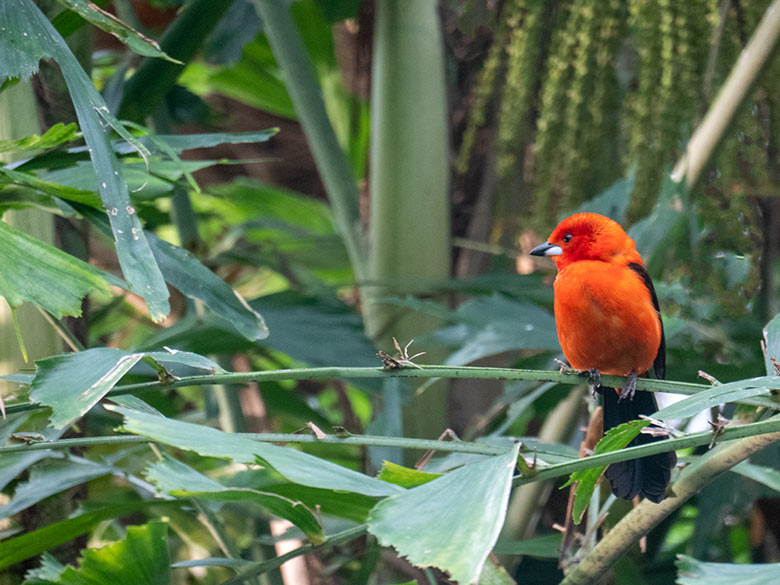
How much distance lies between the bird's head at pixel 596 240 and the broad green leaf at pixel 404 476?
49 centimetres

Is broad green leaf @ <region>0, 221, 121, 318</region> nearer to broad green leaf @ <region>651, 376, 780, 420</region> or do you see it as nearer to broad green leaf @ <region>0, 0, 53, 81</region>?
broad green leaf @ <region>0, 0, 53, 81</region>

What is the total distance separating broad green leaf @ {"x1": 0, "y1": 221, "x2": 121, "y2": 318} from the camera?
551 millimetres

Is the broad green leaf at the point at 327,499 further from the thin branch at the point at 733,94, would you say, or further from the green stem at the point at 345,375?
the thin branch at the point at 733,94

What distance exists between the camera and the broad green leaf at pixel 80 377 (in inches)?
18.6

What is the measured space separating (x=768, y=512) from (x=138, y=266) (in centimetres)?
135

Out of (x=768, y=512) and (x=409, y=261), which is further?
(x=768, y=512)

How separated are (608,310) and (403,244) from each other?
48cm

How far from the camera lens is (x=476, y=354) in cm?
109

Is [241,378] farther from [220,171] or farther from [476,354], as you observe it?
[220,171]

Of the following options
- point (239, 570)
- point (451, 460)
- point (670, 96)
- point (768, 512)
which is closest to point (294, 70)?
point (670, 96)

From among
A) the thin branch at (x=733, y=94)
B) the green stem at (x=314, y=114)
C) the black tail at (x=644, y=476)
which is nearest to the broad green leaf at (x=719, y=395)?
the black tail at (x=644, y=476)

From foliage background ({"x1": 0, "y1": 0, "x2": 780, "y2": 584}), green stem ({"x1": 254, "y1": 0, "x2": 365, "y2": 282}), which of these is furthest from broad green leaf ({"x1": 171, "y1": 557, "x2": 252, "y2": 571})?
green stem ({"x1": 254, "y1": 0, "x2": 365, "y2": 282})

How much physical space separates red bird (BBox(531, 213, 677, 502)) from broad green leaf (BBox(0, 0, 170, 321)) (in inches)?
20.2

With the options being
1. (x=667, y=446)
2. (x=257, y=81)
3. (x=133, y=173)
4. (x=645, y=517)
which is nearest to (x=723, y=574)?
(x=667, y=446)
